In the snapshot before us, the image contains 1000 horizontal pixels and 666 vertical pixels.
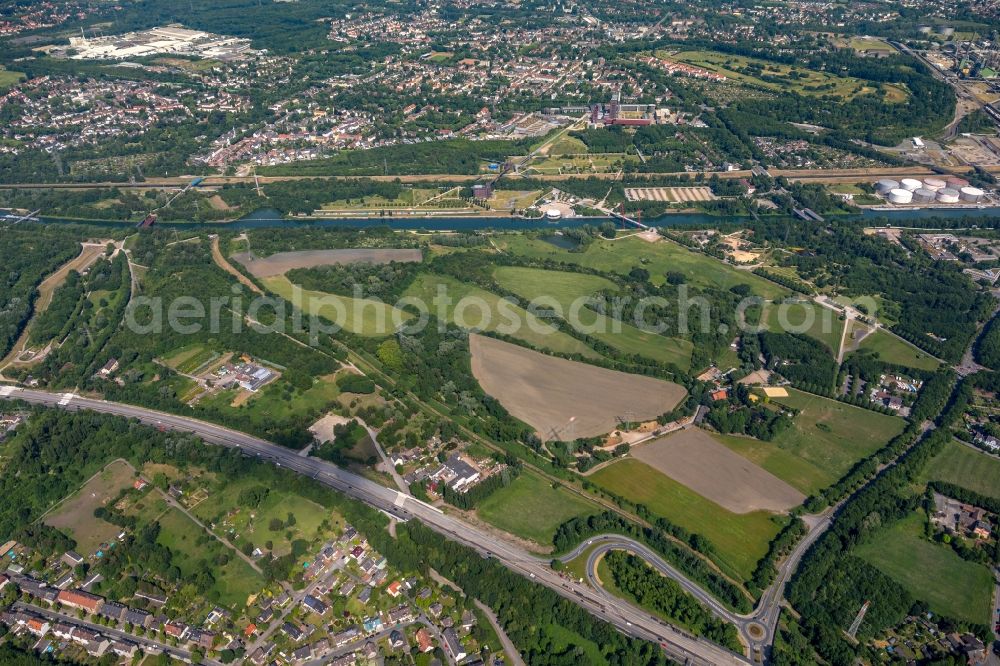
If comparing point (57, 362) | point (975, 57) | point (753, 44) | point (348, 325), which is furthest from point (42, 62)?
point (975, 57)

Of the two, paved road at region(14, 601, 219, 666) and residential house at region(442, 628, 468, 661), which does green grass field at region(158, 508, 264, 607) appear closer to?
paved road at region(14, 601, 219, 666)

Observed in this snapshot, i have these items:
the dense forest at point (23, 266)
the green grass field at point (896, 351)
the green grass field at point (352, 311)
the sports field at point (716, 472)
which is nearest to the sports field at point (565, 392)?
the sports field at point (716, 472)

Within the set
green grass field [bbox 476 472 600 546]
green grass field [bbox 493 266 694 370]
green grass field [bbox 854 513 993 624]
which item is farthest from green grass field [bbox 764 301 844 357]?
green grass field [bbox 476 472 600 546]

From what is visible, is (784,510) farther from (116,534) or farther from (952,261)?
(952,261)

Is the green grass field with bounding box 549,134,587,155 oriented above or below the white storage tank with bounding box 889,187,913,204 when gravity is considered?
above

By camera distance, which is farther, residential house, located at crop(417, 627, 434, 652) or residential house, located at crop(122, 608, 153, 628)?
residential house, located at crop(122, 608, 153, 628)
